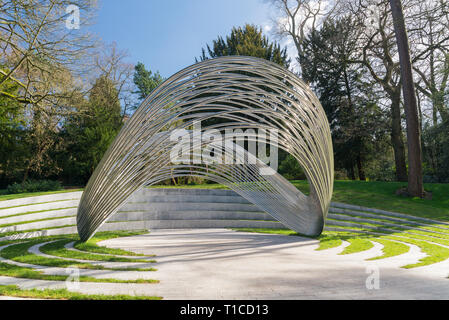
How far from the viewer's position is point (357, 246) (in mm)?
6418

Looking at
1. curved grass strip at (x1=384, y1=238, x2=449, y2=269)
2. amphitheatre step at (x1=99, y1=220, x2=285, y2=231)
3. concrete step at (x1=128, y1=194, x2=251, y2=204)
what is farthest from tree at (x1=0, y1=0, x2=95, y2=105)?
curved grass strip at (x1=384, y1=238, x2=449, y2=269)

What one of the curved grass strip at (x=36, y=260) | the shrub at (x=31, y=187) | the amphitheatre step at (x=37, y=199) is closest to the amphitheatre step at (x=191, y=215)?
the amphitheatre step at (x=37, y=199)

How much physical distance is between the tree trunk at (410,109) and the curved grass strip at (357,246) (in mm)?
7538

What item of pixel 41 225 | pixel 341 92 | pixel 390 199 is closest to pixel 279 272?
pixel 41 225

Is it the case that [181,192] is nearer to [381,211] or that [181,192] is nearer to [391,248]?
[391,248]

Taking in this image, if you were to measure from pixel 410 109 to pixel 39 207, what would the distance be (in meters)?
Answer: 15.6

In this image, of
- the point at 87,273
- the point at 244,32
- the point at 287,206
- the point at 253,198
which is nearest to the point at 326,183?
the point at 287,206

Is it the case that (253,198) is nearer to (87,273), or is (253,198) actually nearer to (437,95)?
(87,273)

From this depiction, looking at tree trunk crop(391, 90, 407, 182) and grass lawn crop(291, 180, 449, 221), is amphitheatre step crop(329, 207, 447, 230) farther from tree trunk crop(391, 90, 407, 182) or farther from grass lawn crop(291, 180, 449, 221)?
tree trunk crop(391, 90, 407, 182)

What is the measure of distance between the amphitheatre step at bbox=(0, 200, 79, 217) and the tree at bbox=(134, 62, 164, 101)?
25711 mm

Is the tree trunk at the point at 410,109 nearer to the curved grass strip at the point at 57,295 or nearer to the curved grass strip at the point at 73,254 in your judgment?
the curved grass strip at the point at 73,254

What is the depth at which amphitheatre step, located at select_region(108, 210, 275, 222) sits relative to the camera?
382 inches

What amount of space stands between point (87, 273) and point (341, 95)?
71.5ft

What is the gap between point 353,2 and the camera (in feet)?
50.3
